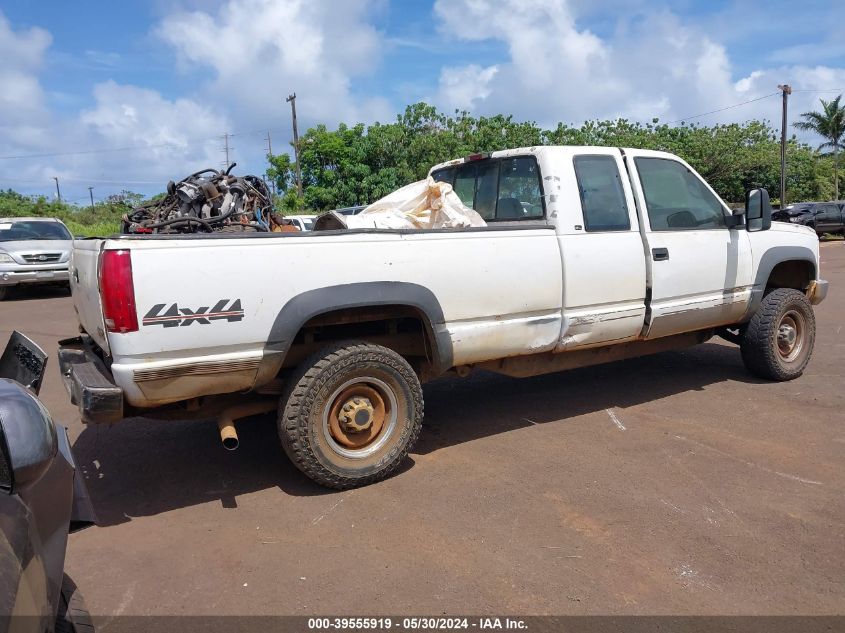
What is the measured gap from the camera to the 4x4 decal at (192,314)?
11.1 ft

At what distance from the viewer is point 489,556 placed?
3311 mm

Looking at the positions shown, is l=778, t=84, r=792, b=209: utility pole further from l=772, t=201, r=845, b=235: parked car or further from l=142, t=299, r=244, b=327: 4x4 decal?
l=142, t=299, r=244, b=327: 4x4 decal

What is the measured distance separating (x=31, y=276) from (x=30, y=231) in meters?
1.52

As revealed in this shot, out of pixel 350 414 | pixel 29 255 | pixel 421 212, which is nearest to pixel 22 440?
pixel 350 414

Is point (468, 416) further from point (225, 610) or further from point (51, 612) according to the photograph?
point (51, 612)

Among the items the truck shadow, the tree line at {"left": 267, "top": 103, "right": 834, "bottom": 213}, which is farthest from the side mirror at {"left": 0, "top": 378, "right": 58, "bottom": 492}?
the tree line at {"left": 267, "top": 103, "right": 834, "bottom": 213}

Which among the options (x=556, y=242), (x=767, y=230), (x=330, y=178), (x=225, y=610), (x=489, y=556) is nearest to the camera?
(x=225, y=610)

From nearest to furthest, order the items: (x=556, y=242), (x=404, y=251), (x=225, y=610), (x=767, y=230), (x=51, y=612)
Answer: (x=51, y=612), (x=225, y=610), (x=404, y=251), (x=556, y=242), (x=767, y=230)

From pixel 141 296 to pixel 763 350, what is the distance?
512 centimetres

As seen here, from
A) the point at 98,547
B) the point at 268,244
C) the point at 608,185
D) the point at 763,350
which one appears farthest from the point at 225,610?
Answer: the point at 763,350

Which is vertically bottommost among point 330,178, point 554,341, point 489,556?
point 489,556

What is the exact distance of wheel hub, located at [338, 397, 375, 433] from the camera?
4.07 m

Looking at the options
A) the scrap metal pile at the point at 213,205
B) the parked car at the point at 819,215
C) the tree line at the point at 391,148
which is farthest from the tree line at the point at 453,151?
the scrap metal pile at the point at 213,205

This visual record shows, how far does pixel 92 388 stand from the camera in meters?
3.41
